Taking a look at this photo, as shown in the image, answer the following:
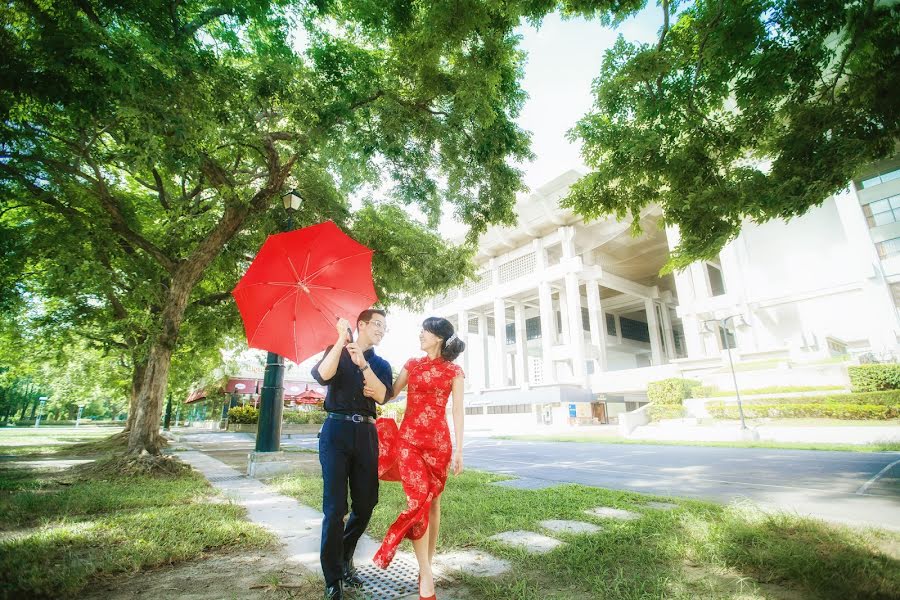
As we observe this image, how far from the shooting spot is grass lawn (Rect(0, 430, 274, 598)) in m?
2.85

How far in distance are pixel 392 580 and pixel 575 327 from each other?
127 feet

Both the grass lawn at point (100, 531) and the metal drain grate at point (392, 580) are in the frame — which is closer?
the metal drain grate at point (392, 580)

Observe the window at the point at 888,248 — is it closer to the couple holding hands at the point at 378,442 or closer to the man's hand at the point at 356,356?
the couple holding hands at the point at 378,442

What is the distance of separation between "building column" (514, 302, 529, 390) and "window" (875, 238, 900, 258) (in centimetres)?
2803

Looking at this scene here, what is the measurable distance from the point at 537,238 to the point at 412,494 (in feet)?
144

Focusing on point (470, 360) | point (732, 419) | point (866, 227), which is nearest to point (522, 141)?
point (732, 419)

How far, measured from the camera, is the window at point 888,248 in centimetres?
2575

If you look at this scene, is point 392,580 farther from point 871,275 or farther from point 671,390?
point 871,275

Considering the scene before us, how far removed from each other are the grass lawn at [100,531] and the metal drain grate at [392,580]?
1.26 metres

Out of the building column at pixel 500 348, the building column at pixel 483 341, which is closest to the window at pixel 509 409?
the building column at pixel 500 348

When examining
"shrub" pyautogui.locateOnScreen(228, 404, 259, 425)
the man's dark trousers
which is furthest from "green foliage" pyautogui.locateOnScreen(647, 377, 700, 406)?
the man's dark trousers

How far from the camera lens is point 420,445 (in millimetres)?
2807

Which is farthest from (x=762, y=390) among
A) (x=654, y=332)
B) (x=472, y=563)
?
(x=472, y=563)

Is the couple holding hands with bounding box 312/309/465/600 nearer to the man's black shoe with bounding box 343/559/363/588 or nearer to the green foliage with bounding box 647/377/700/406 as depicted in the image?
the man's black shoe with bounding box 343/559/363/588
